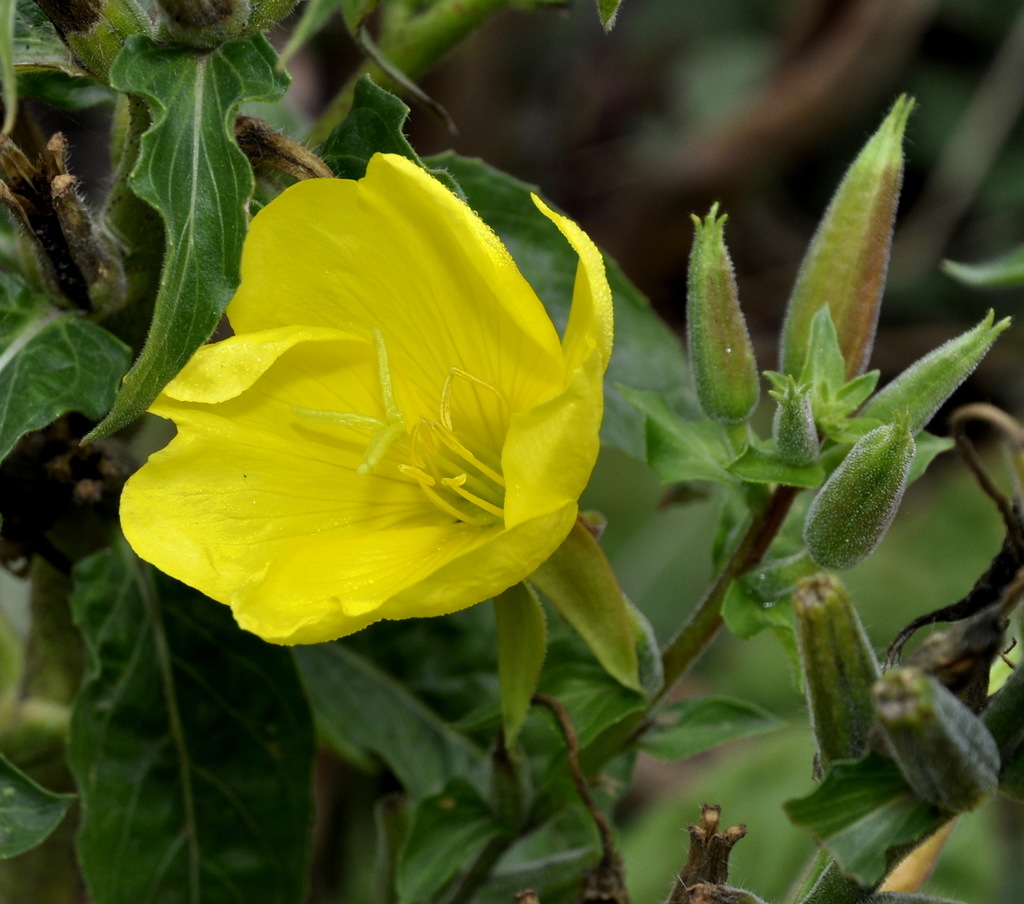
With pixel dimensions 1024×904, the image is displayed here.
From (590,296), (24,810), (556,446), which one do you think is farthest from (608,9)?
(24,810)

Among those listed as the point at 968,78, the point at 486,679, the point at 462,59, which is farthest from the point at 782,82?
the point at 486,679

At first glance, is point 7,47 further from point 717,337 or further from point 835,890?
point 835,890

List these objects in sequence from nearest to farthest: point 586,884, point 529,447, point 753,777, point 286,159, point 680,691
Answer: point 529,447 → point 286,159 → point 586,884 → point 753,777 → point 680,691

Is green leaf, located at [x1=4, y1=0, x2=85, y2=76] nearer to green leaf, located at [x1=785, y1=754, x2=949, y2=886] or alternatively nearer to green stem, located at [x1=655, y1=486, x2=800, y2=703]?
green stem, located at [x1=655, y1=486, x2=800, y2=703]

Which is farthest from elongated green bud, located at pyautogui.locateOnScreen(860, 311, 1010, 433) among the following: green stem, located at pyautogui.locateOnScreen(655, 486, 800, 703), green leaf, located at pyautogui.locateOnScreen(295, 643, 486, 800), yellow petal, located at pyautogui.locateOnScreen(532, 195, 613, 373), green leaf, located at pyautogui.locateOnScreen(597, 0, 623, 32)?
green leaf, located at pyautogui.locateOnScreen(295, 643, 486, 800)

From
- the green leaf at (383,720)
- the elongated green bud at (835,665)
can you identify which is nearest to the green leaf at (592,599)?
the elongated green bud at (835,665)

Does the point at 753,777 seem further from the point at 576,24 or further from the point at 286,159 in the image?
the point at 576,24

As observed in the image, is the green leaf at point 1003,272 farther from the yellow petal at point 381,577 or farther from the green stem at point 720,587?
the yellow petal at point 381,577
